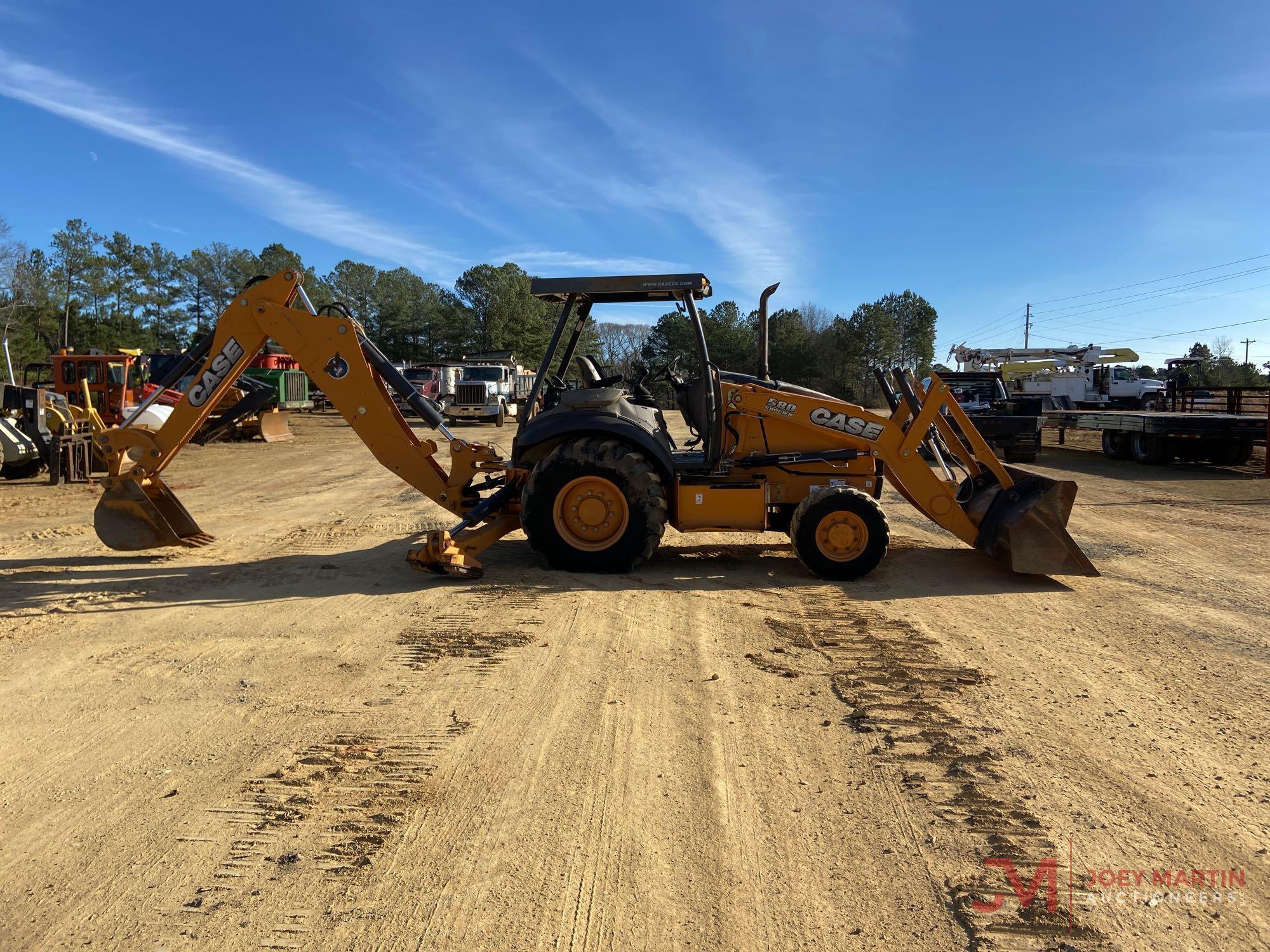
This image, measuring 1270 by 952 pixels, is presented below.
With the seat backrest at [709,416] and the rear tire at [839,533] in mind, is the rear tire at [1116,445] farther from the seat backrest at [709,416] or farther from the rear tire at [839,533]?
the seat backrest at [709,416]

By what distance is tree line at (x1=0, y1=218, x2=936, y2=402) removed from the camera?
49312 mm

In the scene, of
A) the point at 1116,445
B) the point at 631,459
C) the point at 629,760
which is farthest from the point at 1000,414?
the point at 629,760

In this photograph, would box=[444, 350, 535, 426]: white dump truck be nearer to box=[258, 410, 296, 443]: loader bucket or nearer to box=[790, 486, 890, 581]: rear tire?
box=[258, 410, 296, 443]: loader bucket

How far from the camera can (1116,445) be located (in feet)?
60.8

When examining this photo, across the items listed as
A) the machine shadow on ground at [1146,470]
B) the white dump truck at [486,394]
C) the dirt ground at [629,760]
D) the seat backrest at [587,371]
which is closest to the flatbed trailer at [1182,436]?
the machine shadow on ground at [1146,470]

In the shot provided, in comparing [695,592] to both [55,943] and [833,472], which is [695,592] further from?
[55,943]

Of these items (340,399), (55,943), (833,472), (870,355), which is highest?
(870,355)

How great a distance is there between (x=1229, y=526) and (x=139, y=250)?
65.5m

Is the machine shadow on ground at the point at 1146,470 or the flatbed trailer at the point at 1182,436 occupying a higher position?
the flatbed trailer at the point at 1182,436

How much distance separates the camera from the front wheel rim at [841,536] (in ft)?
21.0

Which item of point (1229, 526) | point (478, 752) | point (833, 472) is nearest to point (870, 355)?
point (1229, 526)

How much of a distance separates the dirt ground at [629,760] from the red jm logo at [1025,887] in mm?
15

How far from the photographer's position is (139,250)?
55719 mm

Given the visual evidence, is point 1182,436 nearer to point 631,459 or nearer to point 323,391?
point 631,459
